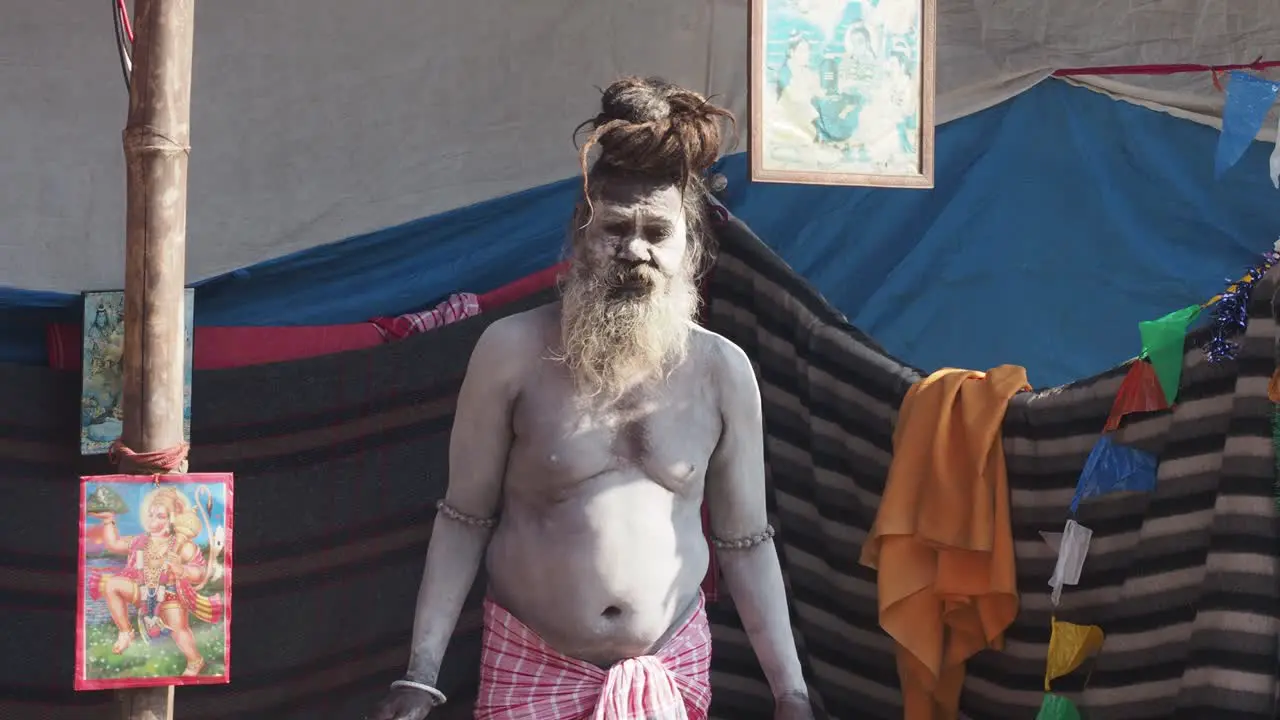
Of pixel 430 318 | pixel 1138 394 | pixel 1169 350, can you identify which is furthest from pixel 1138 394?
pixel 430 318

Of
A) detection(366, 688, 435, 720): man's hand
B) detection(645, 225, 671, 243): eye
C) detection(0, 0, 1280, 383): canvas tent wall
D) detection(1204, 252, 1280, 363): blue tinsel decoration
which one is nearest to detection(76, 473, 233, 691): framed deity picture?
detection(366, 688, 435, 720): man's hand

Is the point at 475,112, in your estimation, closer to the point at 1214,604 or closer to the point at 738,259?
the point at 738,259

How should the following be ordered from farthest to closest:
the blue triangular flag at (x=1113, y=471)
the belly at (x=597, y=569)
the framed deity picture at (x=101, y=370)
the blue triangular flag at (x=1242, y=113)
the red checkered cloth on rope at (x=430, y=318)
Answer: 1. the red checkered cloth on rope at (x=430, y=318)
2. the framed deity picture at (x=101, y=370)
3. the blue triangular flag at (x=1242, y=113)
4. the blue triangular flag at (x=1113, y=471)
5. the belly at (x=597, y=569)

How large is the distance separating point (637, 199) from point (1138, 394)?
147 centimetres

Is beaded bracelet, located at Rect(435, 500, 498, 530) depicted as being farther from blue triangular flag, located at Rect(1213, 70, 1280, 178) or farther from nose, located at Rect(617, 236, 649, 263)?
blue triangular flag, located at Rect(1213, 70, 1280, 178)

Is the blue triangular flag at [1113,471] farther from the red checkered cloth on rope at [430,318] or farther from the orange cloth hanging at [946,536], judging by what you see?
the red checkered cloth on rope at [430,318]

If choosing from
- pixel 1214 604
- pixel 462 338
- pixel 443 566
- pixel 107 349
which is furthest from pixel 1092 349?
pixel 107 349

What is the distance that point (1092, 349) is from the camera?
538 centimetres

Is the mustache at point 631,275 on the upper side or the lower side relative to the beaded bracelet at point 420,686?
upper

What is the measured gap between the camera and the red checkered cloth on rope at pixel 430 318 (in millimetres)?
5059

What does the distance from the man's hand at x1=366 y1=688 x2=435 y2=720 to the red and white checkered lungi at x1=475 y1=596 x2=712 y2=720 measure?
180 mm

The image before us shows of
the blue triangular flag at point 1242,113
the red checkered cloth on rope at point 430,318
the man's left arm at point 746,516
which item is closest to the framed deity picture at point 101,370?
the red checkered cloth on rope at point 430,318

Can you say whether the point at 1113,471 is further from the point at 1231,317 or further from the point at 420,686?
the point at 420,686

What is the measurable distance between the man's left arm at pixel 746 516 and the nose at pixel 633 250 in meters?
0.35
